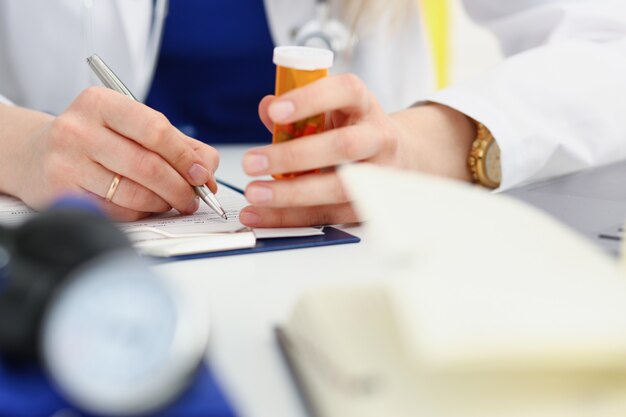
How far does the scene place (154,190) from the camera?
0.65 m

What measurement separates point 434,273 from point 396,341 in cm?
4

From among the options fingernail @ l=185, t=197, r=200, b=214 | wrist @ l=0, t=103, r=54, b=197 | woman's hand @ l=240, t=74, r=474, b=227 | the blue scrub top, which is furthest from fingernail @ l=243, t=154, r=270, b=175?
the blue scrub top

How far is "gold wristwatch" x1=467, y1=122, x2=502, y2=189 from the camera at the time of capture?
2.66 feet

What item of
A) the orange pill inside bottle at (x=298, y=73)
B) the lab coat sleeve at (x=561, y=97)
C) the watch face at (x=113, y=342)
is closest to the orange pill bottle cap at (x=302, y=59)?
the orange pill inside bottle at (x=298, y=73)

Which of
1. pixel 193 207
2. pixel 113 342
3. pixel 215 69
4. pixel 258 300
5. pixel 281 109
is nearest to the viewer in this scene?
pixel 113 342

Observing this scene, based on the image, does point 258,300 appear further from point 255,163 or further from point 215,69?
point 215,69

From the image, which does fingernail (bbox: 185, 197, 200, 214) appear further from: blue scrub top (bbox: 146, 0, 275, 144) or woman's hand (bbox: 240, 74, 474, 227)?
blue scrub top (bbox: 146, 0, 275, 144)

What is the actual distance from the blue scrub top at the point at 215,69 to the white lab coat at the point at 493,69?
73mm

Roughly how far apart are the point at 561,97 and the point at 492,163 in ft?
0.52

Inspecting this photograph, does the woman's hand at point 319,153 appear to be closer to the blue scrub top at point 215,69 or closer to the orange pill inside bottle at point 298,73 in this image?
the orange pill inside bottle at point 298,73

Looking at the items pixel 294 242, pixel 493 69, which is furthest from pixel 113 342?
pixel 493 69

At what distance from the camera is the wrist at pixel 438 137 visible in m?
0.78

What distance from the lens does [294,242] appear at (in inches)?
24.0

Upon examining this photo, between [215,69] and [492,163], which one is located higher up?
[215,69]
